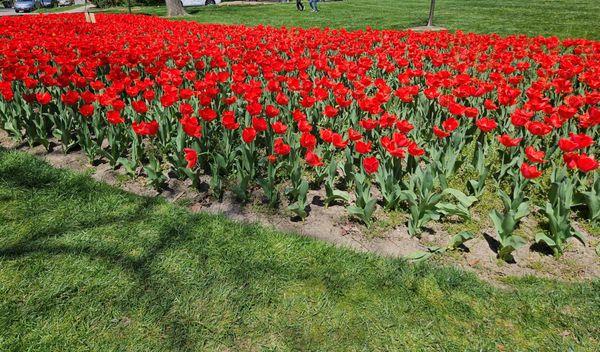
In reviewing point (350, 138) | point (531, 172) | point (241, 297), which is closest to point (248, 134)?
point (350, 138)

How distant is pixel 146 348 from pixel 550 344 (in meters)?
2.42

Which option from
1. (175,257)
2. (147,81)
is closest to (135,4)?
(147,81)

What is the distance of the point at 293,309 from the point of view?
288 cm

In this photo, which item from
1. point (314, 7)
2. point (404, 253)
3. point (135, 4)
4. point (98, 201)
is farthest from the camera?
point (135, 4)

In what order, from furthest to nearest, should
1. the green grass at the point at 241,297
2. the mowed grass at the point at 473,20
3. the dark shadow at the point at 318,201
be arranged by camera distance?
the mowed grass at the point at 473,20 < the dark shadow at the point at 318,201 < the green grass at the point at 241,297

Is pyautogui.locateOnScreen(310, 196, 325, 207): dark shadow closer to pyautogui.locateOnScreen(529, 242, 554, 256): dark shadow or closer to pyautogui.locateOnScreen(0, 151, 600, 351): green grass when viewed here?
pyautogui.locateOnScreen(0, 151, 600, 351): green grass

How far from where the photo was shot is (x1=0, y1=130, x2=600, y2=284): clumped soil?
3238 millimetres

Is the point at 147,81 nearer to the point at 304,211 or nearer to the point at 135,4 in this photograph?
the point at 304,211

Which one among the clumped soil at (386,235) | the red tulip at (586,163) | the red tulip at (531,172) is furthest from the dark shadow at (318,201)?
the red tulip at (586,163)

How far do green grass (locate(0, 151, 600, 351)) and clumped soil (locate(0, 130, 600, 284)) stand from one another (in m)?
0.15

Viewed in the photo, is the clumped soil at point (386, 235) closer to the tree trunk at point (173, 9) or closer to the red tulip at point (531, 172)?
the red tulip at point (531, 172)

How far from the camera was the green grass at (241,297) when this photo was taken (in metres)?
2.66

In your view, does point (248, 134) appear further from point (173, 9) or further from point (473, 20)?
point (173, 9)

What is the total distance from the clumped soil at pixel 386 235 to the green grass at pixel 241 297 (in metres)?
0.15
